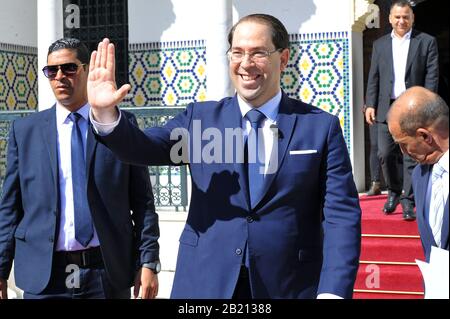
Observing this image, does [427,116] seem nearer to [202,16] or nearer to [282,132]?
[282,132]

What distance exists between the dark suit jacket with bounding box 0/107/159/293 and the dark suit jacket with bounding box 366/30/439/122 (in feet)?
11.7

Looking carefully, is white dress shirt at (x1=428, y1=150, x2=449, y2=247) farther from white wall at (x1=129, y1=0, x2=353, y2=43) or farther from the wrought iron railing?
white wall at (x1=129, y1=0, x2=353, y2=43)

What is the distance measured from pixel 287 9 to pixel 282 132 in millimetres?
5990

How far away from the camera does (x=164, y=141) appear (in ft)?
9.64

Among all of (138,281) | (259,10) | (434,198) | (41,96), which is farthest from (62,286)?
(259,10)

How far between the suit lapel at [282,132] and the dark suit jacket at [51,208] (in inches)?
36.4

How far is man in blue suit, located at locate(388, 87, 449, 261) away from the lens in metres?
2.62

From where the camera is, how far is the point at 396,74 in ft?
22.9

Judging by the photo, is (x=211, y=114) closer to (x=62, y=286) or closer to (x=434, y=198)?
(x=434, y=198)

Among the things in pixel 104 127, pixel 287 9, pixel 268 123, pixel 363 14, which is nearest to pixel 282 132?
pixel 268 123

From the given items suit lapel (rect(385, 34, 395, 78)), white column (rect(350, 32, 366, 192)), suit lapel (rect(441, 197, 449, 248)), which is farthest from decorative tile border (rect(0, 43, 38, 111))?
suit lapel (rect(441, 197, 449, 248))

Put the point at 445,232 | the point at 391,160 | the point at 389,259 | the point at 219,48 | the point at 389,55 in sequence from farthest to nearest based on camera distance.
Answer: the point at 219,48, the point at 389,55, the point at 391,160, the point at 389,259, the point at 445,232

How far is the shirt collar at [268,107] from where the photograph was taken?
9.70 ft
